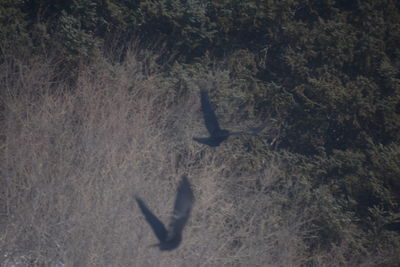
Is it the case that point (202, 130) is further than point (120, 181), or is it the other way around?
point (202, 130)

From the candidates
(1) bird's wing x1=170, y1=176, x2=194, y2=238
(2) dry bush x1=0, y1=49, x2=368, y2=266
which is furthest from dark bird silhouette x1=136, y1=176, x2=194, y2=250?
(2) dry bush x1=0, y1=49, x2=368, y2=266

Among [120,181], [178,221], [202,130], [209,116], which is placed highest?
[209,116]

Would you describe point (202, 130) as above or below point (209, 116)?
below

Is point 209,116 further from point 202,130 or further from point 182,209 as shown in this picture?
point 202,130

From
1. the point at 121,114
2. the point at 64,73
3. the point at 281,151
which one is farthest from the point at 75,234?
the point at 281,151

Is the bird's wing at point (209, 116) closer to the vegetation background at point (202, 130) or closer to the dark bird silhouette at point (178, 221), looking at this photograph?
the vegetation background at point (202, 130)

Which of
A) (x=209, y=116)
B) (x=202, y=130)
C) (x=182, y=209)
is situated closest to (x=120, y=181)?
(x=209, y=116)
